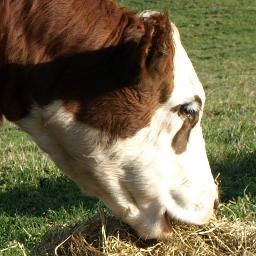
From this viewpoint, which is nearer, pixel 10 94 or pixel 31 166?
pixel 10 94

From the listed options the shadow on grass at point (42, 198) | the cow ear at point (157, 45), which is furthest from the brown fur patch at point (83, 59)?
the shadow on grass at point (42, 198)

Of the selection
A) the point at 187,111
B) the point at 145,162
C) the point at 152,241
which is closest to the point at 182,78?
the point at 187,111

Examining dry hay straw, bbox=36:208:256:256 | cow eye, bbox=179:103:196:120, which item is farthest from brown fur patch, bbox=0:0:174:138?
dry hay straw, bbox=36:208:256:256

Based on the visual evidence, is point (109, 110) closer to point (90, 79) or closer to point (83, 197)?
point (90, 79)

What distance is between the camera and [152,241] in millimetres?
4699

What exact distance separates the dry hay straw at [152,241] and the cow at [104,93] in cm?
39

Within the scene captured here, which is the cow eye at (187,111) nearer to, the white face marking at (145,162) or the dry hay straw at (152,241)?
the white face marking at (145,162)

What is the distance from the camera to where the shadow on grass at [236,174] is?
22.4 ft

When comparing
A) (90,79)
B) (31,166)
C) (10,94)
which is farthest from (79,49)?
(31,166)

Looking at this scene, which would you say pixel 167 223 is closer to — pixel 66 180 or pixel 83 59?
pixel 83 59

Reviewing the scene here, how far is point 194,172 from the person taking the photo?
14.5ft

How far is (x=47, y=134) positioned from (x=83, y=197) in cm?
308

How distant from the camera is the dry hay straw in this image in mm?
4672

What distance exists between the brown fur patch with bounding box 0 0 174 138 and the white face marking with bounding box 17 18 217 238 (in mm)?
96
